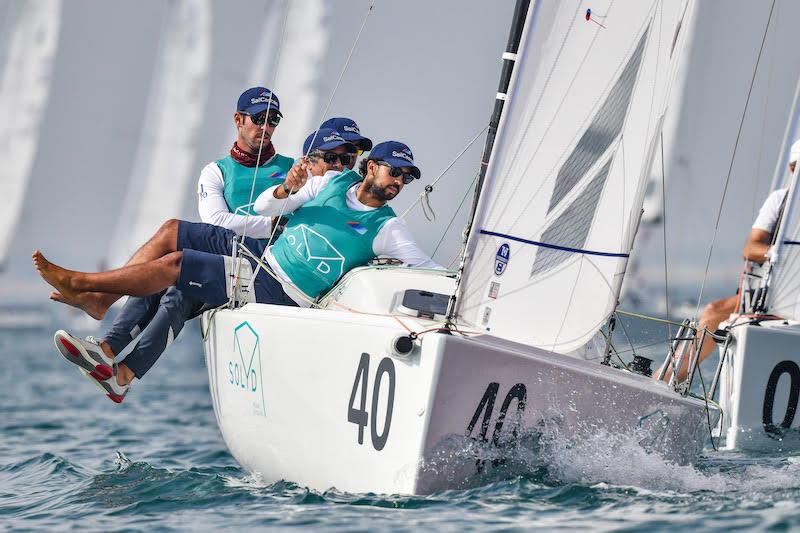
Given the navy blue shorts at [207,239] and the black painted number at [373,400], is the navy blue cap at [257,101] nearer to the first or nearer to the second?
the navy blue shorts at [207,239]

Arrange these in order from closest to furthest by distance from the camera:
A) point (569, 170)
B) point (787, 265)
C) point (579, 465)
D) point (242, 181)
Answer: point (579, 465) < point (569, 170) < point (242, 181) < point (787, 265)

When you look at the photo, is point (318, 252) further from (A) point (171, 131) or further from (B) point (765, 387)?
(A) point (171, 131)

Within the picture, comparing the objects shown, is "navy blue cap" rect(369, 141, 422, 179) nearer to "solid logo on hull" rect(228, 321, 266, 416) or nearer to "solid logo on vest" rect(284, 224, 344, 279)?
"solid logo on vest" rect(284, 224, 344, 279)

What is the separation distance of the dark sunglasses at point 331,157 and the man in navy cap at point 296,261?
192mm

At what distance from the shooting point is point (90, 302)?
5418mm

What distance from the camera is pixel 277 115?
242 inches

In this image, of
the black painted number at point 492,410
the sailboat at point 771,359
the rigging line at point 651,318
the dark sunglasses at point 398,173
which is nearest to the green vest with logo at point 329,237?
the dark sunglasses at point 398,173

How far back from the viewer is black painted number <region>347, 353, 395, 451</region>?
428 centimetres

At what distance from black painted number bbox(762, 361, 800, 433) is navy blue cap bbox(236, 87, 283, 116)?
2.87 m

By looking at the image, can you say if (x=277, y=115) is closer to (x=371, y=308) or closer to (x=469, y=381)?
(x=371, y=308)

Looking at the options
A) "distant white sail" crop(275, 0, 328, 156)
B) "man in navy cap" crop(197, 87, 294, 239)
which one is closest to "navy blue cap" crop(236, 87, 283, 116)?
"man in navy cap" crop(197, 87, 294, 239)

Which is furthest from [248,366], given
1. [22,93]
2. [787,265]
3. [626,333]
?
[22,93]

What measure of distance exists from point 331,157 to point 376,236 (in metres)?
0.63

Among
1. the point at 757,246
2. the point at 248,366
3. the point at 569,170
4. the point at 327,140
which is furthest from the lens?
the point at 757,246
